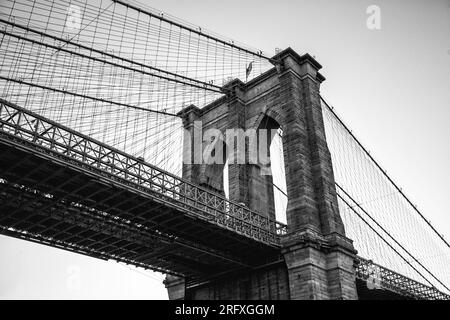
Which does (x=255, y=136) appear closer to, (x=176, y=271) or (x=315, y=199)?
(x=315, y=199)

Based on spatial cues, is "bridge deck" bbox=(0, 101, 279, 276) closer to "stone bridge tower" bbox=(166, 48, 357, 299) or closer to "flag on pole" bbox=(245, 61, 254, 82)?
"stone bridge tower" bbox=(166, 48, 357, 299)

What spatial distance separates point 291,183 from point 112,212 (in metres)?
11.9

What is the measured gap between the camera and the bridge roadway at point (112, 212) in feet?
58.2

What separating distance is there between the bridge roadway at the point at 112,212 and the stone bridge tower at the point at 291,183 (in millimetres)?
Result: 1335

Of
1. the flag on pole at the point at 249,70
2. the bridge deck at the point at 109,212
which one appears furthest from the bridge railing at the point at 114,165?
the flag on pole at the point at 249,70

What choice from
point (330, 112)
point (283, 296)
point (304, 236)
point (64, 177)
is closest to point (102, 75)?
point (64, 177)

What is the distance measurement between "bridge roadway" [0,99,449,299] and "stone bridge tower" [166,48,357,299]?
1.34 metres

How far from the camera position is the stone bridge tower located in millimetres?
25688

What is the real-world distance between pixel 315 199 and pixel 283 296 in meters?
6.31

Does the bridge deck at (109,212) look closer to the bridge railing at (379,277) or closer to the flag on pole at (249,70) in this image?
the bridge railing at (379,277)

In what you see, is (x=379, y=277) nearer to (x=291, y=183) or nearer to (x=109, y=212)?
(x=291, y=183)

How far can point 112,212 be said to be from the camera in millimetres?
21812

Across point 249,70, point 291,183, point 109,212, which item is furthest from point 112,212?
point 249,70

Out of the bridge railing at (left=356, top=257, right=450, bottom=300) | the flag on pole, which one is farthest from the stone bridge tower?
the bridge railing at (left=356, top=257, right=450, bottom=300)
